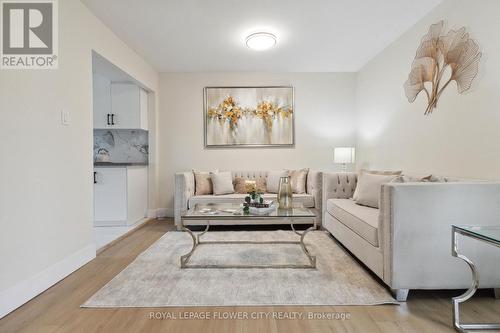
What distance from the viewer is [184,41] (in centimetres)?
345

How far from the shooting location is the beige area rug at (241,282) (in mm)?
1819

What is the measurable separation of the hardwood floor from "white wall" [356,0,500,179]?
1069 millimetres

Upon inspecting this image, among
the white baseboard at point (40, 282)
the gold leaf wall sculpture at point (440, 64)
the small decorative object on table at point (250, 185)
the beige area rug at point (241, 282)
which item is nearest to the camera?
the white baseboard at point (40, 282)

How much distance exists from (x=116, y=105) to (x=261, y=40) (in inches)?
97.8

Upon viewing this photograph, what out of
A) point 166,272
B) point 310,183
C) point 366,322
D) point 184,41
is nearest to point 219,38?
point 184,41

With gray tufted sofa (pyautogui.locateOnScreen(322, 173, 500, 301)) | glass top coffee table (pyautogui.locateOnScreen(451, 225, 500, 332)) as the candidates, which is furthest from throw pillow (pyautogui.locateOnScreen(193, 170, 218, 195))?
glass top coffee table (pyautogui.locateOnScreen(451, 225, 500, 332))

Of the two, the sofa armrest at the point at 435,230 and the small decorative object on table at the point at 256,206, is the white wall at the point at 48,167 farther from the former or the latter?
the sofa armrest at the point at 435,230

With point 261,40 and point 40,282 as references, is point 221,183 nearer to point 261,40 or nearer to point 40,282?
point 261,40

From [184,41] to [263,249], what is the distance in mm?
2711

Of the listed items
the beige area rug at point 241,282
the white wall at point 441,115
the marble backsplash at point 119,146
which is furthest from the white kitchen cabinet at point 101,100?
the white wall at point 441,115

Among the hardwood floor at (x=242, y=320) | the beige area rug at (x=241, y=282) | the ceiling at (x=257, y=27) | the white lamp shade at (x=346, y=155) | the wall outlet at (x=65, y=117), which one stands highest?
the ceiling at (x=257, y=27)

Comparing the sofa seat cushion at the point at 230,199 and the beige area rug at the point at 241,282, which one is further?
the sofa seat cushion at the point at 230,199

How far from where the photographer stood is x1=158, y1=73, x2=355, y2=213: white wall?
4680 millimetres

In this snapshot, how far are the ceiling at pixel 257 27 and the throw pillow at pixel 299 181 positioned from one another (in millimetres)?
1719
